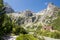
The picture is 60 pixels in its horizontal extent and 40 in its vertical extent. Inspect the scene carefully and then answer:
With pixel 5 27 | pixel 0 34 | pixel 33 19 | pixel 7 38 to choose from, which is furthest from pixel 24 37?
pixel 33 19

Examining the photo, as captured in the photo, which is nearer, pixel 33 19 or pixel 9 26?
pixel 9 26

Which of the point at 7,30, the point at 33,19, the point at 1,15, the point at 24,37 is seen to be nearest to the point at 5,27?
the point at 7,30

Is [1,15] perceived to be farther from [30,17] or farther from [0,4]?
[30,17]

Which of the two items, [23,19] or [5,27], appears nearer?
[5,27]

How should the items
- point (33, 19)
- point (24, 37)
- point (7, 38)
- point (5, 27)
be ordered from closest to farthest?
point (24, 37)
point (7, 38)
point (5, 27)
point (33, 19)

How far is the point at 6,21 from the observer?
18969 mm

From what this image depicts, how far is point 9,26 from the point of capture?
19.3m

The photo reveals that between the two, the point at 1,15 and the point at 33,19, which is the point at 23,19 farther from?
the point at 1,15

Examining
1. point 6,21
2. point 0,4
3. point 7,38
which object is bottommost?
point 7,38

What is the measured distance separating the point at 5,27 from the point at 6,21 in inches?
31.8

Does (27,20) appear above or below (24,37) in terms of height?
below

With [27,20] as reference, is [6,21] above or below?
above

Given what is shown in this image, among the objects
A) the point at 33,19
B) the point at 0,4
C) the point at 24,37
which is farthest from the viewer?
the point at 33,19

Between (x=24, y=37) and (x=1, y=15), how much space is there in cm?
488
